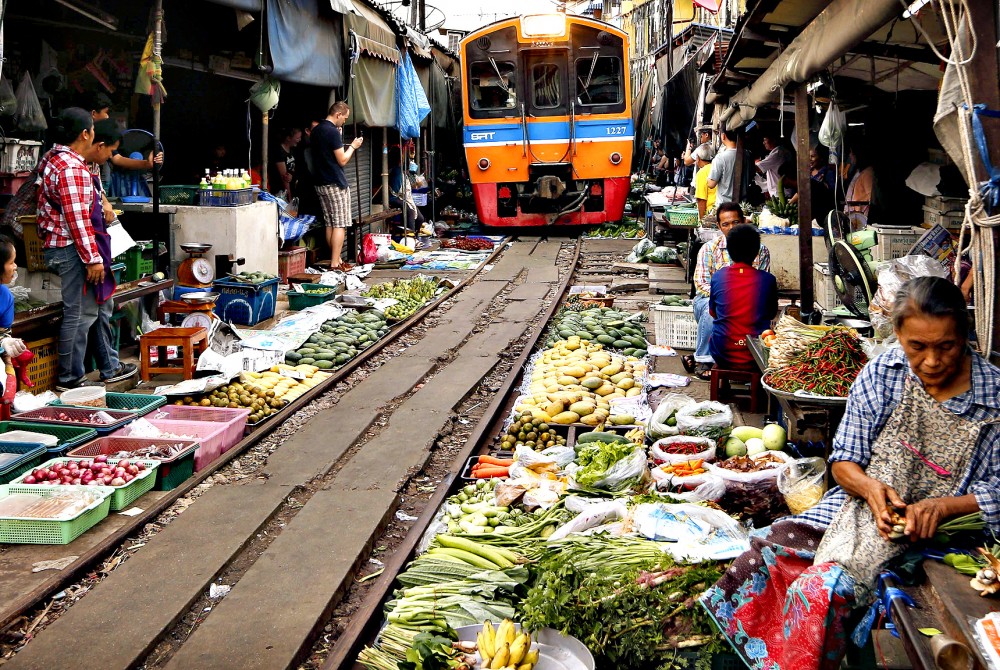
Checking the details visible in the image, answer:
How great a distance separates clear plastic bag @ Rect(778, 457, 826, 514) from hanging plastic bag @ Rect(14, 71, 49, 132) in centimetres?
745

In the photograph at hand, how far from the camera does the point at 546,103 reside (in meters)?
17.6

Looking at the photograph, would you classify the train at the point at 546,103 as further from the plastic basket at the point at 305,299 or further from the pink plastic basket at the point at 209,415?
the pink plastic basket at the point at 209,415

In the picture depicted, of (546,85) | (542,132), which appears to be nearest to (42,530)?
(542,132)

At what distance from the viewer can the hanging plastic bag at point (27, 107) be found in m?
8.95

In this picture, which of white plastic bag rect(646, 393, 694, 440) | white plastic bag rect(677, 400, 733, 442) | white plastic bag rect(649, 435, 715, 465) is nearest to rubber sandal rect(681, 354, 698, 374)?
white plastic bag rect(646, 393, 694, 440)

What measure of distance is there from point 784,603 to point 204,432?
4.26 m

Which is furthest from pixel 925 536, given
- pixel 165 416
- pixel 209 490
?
pixel 165 416

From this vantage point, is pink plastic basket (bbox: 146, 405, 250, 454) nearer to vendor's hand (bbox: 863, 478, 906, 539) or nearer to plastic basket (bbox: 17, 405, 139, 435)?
plastic basket (bbox: 17, 405, 139, 435)

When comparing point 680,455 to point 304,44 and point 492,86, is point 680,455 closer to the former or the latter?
point 304,44

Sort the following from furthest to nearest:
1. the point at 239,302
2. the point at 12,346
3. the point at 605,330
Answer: the point at 239,302, the point at 605,330, the point at 12,346

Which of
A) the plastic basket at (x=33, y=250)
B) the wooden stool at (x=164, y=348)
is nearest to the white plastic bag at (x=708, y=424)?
the wooden stool at (x=164, y=348)

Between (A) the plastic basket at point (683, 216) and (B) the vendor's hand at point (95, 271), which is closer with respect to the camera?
(B) the vendor's hand at point (95, 271)

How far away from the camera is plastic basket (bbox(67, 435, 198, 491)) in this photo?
5.81 metres

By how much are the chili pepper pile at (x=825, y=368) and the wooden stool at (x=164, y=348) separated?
4769 mm
